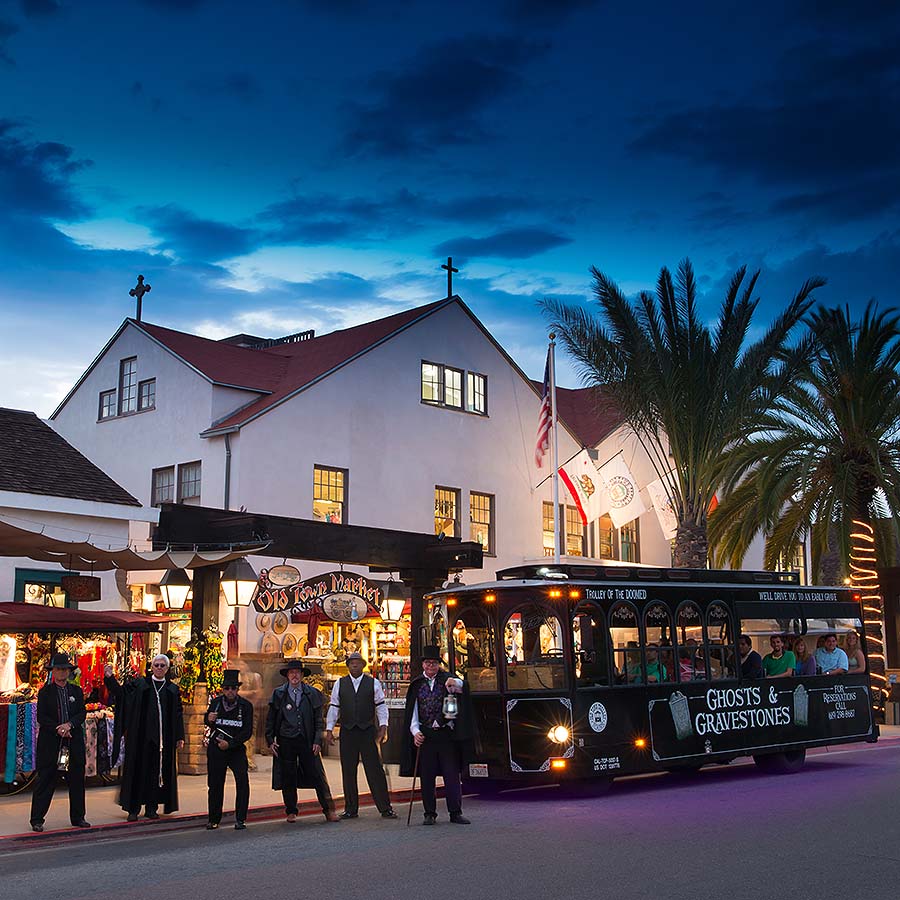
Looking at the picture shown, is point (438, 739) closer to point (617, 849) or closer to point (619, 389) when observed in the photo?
point (617, 849)

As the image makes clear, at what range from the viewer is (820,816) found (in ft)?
40.6

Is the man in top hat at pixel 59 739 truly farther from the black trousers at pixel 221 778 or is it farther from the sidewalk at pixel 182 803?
the black trousers at pixel 221 778

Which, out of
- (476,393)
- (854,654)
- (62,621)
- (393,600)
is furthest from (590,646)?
(476,393)

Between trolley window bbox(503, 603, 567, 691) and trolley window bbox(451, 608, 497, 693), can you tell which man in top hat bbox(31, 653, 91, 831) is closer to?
trolley window bbox(451, 608, 497, 693)

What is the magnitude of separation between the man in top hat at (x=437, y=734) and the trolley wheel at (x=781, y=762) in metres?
6.47

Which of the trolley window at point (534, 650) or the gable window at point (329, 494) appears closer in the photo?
the trolley window at point (534, 650)

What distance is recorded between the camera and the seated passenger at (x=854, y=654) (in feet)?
62.0

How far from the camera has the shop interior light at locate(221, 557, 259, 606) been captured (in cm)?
1859

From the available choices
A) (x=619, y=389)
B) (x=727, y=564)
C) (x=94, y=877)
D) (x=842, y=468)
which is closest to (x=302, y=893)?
(x=94, y=877)

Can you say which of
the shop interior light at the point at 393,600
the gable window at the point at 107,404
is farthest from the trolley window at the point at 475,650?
the gable window at the point at 107,404

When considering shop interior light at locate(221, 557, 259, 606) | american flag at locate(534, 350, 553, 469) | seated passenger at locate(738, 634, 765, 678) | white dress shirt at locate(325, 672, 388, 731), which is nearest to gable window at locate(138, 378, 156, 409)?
american flag at locate(534, 350, 553, 469)

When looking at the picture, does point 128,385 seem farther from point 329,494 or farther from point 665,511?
point 665,511

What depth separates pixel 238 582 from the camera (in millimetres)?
18578

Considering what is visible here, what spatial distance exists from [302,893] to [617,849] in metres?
3.12
